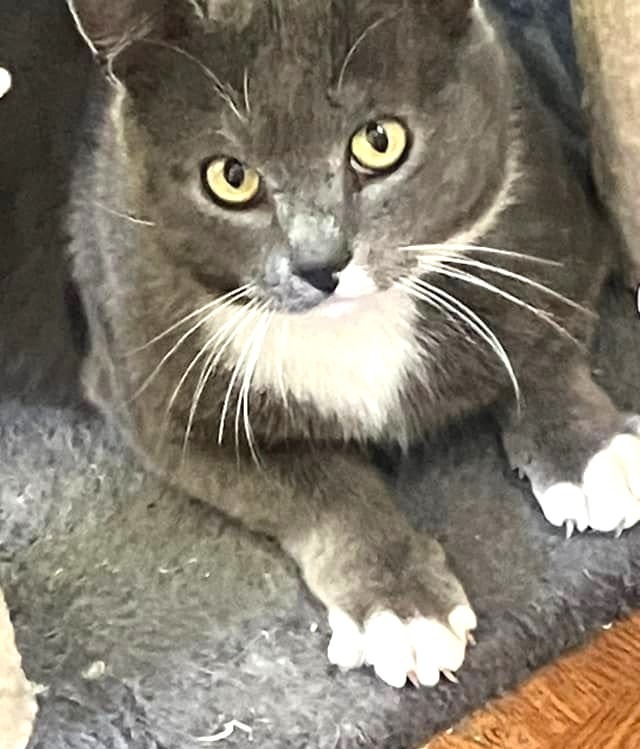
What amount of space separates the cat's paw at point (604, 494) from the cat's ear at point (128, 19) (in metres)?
0.44

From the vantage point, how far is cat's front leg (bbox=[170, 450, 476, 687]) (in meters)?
1.11

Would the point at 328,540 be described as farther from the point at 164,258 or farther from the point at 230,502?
the point at 164,258

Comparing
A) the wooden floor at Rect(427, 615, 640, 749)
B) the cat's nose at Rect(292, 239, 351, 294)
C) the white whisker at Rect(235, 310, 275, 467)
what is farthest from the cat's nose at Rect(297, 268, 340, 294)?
the wooden floor at Rect(427, 615, 640, 749)

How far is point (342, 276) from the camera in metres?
1.04

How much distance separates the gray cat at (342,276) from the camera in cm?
104

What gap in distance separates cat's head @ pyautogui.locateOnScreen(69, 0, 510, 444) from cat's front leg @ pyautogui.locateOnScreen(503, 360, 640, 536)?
18cm

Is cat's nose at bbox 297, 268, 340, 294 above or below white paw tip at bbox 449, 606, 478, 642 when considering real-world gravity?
above

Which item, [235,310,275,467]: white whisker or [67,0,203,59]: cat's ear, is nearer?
[67,0,203,59]: cat's ear

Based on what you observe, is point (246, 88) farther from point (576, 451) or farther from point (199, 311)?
point (576, 451)

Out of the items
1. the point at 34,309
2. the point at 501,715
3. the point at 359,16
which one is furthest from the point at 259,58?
the point at 501,715

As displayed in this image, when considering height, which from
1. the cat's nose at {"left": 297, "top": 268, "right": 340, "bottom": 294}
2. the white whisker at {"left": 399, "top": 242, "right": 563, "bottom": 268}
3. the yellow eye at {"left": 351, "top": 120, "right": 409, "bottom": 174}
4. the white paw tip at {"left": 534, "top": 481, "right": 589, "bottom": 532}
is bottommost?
the white paw tip at {"left": 534, "top": 481, "right": 589, "bottom": 532}

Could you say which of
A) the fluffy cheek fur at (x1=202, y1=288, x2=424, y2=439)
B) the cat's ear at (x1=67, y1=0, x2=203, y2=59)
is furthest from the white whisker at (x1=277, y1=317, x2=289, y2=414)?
the cat's ear at (x1=67, y1=0, x2=203, y2=59)

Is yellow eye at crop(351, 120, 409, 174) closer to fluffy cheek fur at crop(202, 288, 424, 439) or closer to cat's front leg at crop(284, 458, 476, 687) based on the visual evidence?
fluffy cheek fur at crop(202, 288, 424, 439)

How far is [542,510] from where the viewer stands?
4.02 feet
